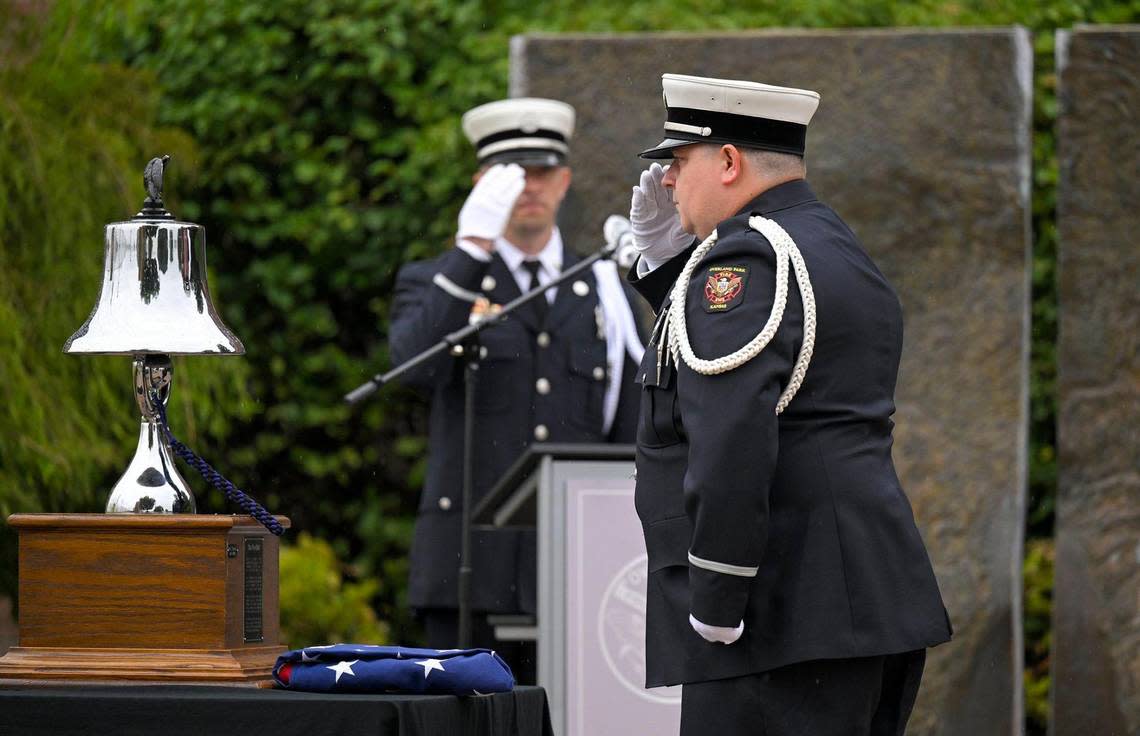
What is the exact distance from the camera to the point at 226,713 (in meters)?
2.70

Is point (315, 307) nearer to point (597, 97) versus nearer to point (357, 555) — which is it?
point (357, 555)

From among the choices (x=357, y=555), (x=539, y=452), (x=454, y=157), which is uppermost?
(x=454, y=157)

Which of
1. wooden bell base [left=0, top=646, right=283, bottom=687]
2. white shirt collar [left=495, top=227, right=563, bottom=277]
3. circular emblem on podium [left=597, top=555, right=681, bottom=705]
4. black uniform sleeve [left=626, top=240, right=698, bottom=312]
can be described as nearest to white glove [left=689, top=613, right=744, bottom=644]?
wooden bell base [left=0, top=646, right=283, bottom=687]

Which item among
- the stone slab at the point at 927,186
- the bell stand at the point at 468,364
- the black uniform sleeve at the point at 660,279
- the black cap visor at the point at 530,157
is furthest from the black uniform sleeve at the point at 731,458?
the stone slab at the point at 927,186

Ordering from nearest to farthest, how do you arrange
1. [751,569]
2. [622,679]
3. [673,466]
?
[751,569], [673,466], [622,679]

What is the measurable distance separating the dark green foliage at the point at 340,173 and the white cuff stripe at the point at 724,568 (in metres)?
3.96

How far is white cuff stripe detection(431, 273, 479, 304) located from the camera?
16.3 ft

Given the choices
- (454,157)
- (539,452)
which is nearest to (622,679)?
(539,452)

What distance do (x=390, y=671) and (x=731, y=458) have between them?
1.94 feet

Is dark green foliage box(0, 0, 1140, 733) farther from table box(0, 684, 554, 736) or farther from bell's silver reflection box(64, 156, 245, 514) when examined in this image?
table box(0, 684, 554, 736)

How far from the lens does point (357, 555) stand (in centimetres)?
782

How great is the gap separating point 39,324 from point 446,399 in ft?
5.21

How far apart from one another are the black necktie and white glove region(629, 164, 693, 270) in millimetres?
1522

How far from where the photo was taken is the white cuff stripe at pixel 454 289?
195 inches
